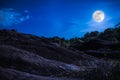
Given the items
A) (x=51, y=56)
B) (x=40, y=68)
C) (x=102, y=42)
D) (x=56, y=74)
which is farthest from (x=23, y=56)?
(x=102, y=42)

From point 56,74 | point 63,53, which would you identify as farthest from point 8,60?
point 63,53

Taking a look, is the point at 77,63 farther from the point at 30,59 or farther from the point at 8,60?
the point at 8,60

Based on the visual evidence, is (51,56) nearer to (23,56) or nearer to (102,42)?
(23,56)

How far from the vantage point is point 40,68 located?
550 inches

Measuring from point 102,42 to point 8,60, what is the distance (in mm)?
21554

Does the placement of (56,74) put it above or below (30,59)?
below

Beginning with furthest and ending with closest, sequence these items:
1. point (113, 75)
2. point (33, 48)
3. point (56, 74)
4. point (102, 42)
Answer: point (102, 42)
point (33, 48)
point (56, 74)
point (113, 75)

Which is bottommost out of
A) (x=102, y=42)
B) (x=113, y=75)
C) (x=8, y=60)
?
(x=113, y=75)

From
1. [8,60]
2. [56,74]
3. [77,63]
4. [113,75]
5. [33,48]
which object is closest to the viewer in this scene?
[113,75]

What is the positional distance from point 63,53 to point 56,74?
6.44 meters

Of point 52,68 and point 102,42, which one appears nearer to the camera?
point 52,68

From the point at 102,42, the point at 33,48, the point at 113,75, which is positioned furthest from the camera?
the point at 102,42

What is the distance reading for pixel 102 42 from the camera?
34094mm

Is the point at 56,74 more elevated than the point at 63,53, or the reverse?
the point at 63,53
